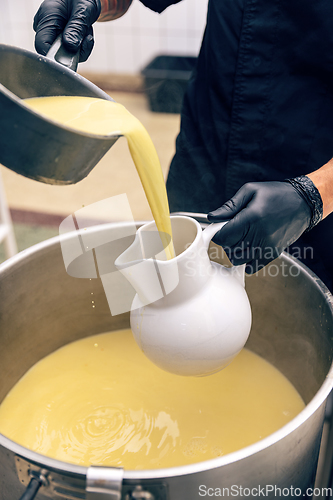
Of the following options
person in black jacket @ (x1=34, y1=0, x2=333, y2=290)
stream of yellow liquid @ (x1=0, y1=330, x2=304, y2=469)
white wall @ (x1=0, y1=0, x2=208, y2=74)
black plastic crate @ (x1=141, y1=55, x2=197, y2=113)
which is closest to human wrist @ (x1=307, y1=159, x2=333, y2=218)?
person in black jacket @ (x1=34, y1=0, x2=333, y2=290)

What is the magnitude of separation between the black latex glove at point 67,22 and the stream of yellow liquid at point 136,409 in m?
0.64

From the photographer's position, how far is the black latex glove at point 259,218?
679 mm

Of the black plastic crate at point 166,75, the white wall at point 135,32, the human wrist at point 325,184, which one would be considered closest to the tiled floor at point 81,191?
the black plastic crate at point 166,75

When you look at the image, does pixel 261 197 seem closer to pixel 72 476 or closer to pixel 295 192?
pixel 295 192

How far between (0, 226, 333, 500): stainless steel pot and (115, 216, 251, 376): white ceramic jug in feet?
0.51

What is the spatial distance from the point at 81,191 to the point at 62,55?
1756 mm

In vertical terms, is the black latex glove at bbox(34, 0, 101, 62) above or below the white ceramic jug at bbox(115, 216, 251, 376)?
above

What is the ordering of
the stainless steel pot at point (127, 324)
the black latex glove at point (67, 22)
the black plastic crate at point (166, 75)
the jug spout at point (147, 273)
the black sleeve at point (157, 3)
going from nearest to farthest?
the stainless steel pot at point (127, 324) → the jug spout at point (147, 273) → the black latex glove at point (67, 22) → the black sleeve at point (157, 3) → the black plastic crate at point (166, 75)

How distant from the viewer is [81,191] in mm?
2523

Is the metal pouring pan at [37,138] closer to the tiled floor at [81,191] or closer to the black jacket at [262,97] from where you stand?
the black jacket at [262,97]

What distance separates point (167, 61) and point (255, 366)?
103 inches

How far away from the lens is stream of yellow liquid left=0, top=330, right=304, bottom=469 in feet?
2.61

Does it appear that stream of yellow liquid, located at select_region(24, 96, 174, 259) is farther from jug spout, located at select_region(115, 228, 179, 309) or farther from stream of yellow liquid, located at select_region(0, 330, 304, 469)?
stream of yellow liquid, located at select_region(0, 330, 304, 469)

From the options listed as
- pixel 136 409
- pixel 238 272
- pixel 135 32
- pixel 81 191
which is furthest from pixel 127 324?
pixel 135 32
